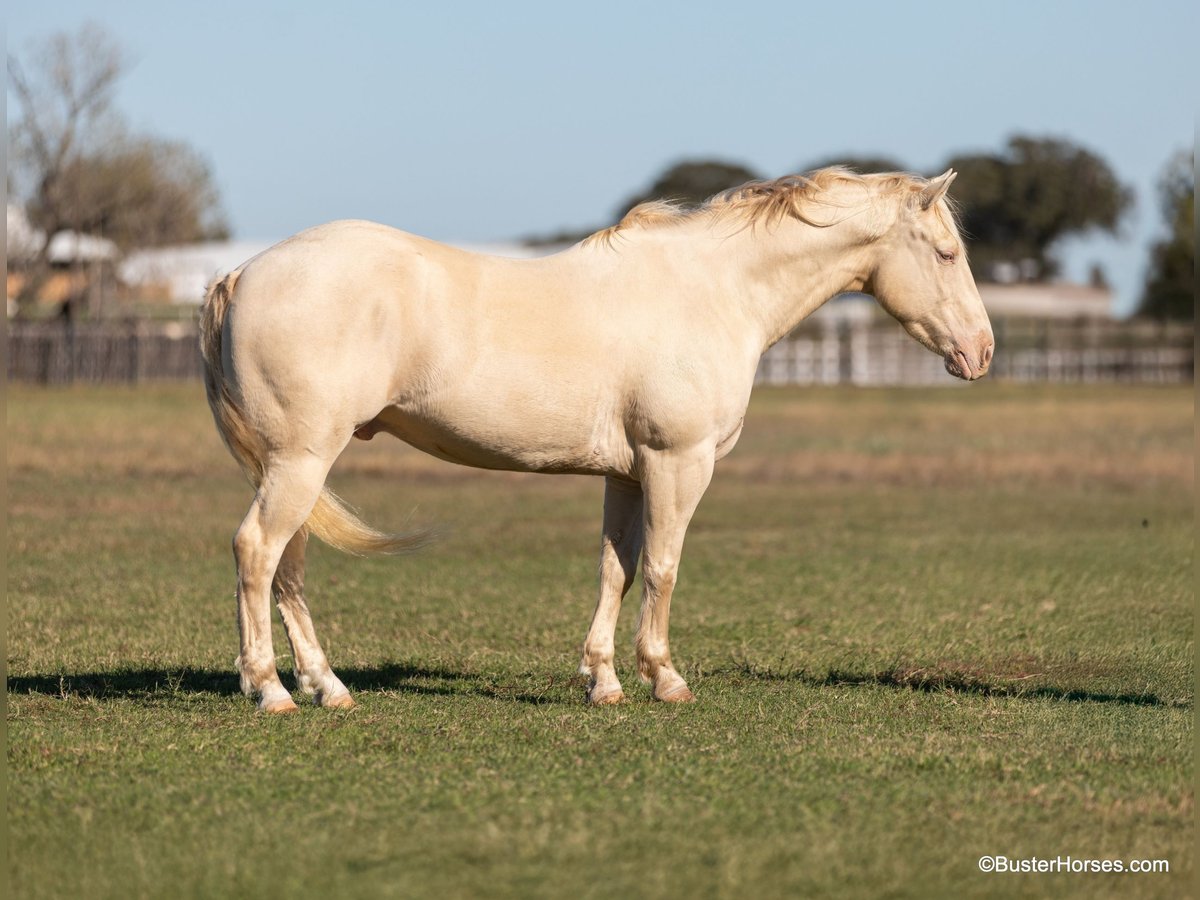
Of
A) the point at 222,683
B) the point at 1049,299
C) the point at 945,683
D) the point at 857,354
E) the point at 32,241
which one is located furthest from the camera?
the point at 1049,299

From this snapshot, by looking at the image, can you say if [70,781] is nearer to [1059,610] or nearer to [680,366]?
[680,366]

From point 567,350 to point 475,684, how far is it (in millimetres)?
1894

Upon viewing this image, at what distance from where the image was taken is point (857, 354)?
53875 millimetres

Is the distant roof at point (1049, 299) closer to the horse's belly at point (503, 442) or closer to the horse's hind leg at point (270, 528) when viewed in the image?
the horse's belly at point (503, 442)

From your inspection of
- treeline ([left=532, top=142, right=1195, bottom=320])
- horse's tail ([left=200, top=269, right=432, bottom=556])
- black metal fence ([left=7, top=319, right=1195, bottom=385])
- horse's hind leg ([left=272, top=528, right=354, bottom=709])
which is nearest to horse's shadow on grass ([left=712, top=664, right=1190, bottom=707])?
horse's hind leg ([left=272, top=528, right=354, bottom=709])

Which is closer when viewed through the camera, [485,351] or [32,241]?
[485,351]

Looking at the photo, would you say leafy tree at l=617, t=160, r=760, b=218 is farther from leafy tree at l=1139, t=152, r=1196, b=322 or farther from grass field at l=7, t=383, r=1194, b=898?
grass field at l=7, t=383, r=1194, b=898

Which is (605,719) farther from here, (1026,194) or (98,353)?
(1026,194)

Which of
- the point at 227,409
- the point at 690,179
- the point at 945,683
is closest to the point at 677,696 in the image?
the point at 945,683

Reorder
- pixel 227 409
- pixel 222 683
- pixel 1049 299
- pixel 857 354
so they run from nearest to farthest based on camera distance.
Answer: pixel 227 409
pixel 222 683
pixel 857 354
pixel 1049 299

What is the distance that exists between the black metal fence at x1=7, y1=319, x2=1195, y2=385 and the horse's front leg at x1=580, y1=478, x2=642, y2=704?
108 feet

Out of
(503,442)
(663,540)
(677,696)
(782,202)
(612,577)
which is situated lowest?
(677,696)

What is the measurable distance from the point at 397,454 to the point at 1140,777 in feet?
61.9

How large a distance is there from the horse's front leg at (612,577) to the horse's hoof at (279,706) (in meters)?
1.31
